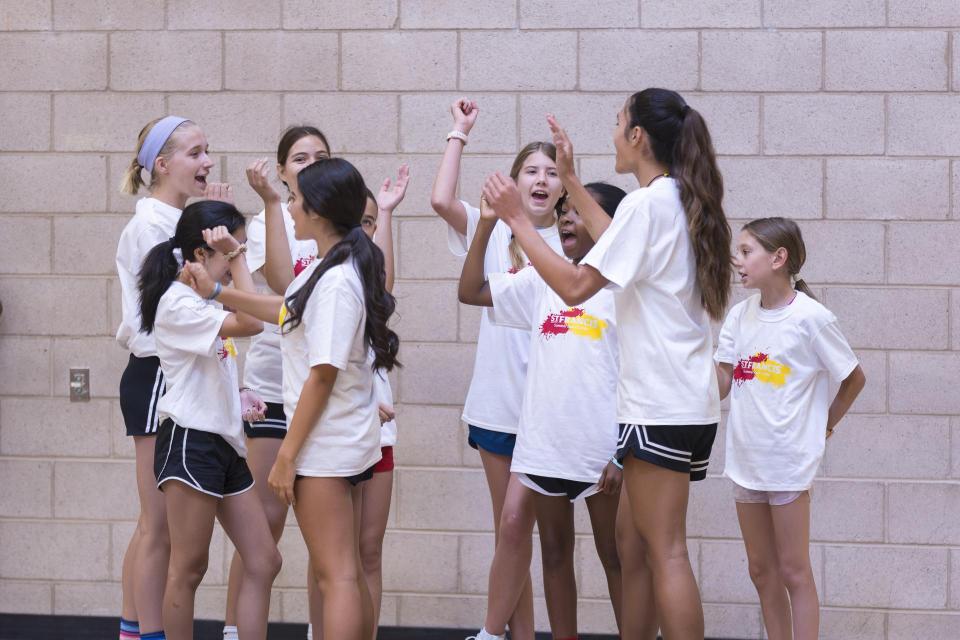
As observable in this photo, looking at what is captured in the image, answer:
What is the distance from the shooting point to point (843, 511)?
4363 mm

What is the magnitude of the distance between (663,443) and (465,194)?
6.26 ft

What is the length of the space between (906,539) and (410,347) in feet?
6.78

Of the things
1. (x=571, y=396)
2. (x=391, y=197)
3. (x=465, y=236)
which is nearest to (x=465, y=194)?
(x=465, y=236)

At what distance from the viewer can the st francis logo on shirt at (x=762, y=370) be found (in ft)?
11.2

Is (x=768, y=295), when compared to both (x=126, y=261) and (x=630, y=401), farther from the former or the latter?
(x=126, y=261)

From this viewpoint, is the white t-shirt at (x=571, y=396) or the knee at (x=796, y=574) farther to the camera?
the knee at (x=796, y=574)

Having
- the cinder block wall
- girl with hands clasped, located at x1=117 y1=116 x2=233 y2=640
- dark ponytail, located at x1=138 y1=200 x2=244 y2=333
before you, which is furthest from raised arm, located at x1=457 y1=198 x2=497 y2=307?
the cinder block wall

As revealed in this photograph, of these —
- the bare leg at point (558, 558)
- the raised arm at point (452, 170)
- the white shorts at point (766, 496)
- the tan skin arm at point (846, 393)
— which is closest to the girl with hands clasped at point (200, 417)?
the raised arm at point (452, 170)

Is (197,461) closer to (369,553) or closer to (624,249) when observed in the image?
(369,553)

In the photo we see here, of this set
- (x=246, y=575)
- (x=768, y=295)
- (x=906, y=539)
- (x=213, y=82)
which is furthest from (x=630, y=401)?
(x=213, y=82)

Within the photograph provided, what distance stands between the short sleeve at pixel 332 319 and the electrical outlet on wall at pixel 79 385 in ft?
6.91

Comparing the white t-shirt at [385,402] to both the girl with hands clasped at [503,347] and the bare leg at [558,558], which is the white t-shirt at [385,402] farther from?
the bare leg at [558,558]

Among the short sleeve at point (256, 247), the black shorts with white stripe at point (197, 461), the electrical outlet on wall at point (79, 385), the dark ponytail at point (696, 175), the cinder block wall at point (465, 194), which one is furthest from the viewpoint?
the electrical outlet on wall at point (79, 385)

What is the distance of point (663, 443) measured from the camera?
112 inches
